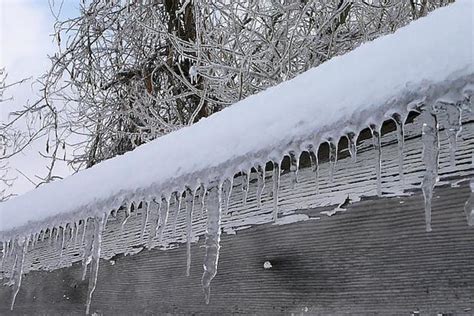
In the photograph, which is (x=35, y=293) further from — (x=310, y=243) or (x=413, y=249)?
(x=413, y=249)

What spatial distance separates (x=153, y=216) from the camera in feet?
3.71

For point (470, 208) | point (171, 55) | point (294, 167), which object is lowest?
point (470, 208)

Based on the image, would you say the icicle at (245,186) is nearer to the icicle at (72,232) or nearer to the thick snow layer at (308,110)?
the thick snow layer at (308,110)

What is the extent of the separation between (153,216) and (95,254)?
0.24 meters

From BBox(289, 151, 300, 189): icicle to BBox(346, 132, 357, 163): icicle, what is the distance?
0.24 ft

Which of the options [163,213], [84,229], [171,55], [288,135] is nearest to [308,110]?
[288,135]

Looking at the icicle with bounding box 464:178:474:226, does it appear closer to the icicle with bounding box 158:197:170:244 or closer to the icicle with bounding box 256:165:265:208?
the icicle with bounding box 256:165:265:208

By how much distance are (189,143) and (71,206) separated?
0.39m

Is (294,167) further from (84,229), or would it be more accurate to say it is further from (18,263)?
(18,263)

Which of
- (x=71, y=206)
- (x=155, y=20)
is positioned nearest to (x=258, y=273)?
(x=71, y=206)

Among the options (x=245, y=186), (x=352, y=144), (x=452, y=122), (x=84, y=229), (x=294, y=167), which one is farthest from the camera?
(x=84, y=229)

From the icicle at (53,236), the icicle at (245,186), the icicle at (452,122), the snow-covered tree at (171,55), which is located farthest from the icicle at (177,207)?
the snow-covered tree at (171,55)

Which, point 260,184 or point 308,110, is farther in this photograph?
point 260,184

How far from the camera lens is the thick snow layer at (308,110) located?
0.63 m
